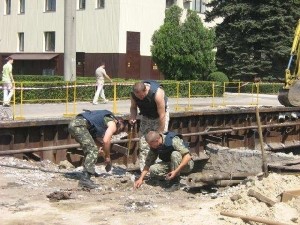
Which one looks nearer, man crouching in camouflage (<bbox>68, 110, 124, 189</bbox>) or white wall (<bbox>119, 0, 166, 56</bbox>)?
man crouching in camouflage (<bbox>68, 110, 124, 189</bbox>)

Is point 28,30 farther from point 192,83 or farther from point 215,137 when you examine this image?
point 215,137

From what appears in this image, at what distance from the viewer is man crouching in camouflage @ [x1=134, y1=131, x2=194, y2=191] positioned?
31.9ft

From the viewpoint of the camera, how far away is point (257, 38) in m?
39.7

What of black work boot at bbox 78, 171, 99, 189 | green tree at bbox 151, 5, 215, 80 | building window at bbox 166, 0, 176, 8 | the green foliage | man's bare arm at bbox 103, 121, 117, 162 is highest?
building window at bbox 166, 0, 176, 8

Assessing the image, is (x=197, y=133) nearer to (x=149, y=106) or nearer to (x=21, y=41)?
(x=149, y=106)

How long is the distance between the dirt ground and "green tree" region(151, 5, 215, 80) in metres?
25.9

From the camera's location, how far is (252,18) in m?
40.6

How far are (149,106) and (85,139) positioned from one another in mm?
1168

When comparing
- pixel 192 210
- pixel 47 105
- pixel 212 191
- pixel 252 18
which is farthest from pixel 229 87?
pixel 192 210

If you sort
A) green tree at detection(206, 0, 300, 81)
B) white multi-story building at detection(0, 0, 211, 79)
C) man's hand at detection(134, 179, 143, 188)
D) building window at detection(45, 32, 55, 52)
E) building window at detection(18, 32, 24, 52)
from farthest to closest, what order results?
building window at detection(18, 32, 24, 52) < building window at detection(45, 32, 55, 52) < white multi-story building at detection(0, 0, 211, 79) < green tree at detection(206, 0, 300, 81) < man's hand at detection(134, 179, 143, 188)

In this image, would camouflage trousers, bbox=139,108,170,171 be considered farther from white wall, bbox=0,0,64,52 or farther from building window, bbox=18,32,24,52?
building window, bbox=18,32,24,52

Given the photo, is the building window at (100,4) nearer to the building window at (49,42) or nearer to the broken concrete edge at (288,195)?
the building window at (49,42)

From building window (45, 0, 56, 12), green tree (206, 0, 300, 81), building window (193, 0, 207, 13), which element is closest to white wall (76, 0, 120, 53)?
building window (45, 0, 56, 12)

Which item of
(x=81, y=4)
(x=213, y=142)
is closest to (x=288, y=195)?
(x=213, y=142)
